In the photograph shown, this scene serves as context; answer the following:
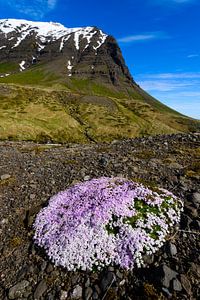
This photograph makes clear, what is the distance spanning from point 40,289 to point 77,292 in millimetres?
1323

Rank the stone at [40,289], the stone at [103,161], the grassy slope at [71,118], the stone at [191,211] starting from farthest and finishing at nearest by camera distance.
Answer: the grassy slope at [71,118] → the stone at [103,161] → the stone at [191,211] → the stone at [40,289]

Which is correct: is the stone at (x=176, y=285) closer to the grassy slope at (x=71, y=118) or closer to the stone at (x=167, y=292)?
the stone at (x=167, y=292)

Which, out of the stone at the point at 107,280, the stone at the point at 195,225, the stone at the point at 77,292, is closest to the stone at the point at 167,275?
the stone at the point at 107,280

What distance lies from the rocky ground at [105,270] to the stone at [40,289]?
0.9 inches

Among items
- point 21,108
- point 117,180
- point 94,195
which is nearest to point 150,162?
point 117,180

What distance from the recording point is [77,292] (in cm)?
1011

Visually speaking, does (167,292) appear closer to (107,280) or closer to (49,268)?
(107,280)

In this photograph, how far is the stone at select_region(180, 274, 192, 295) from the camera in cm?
938

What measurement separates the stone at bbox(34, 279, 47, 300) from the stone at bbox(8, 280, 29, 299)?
458mm

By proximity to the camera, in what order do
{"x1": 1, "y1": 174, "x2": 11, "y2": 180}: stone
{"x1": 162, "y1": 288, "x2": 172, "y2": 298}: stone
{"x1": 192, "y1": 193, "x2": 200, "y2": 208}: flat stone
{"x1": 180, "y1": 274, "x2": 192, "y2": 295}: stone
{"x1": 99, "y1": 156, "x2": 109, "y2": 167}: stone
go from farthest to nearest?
{"x1": 99, "y1": 156, "x2": 109, "y2": 167}: stone < {"x1": 1, "y1": 174, "x2": 11, "y2": 180}: stone < {"x1": 192, "y1": 193, "x2": 200, "y2": 208}: flat stone < {"x1": 180, "y1": 274, "x2": 192, "y2": 295}: stone < {"x1": 162, "y1": 288, "x2": 172, "y2": 298}: stone

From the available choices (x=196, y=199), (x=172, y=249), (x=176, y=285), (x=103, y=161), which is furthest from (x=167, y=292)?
(x=103, y=161)

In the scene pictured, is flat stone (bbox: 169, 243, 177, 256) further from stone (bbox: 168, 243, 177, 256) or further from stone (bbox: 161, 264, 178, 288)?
stone (bbox: 161, 264, 178, 288)

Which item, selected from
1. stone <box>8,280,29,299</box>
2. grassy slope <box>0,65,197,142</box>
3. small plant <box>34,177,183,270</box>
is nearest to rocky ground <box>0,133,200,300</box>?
stone <box>8,280,29,299</box>

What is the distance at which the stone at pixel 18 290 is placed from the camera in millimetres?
10266
